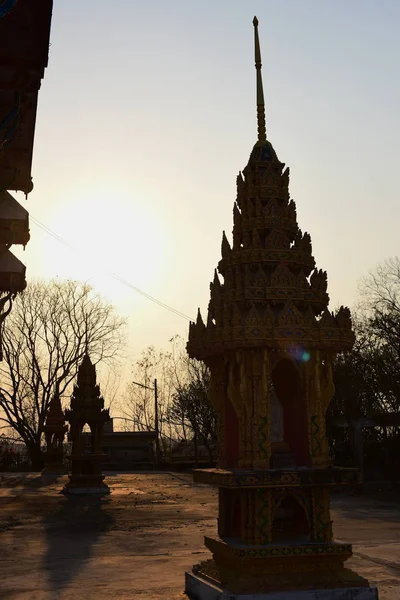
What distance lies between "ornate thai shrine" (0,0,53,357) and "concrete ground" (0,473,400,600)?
7756 millimetres

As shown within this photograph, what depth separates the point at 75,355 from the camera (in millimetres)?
47594

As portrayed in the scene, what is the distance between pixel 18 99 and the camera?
15.9 m

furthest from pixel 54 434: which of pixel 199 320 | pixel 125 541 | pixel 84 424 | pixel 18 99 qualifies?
pixel 199 320

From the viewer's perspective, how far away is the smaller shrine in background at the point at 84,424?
28.5m

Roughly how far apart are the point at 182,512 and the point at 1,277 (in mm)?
10318

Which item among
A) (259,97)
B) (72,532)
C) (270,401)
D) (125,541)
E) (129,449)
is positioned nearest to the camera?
(270,401)

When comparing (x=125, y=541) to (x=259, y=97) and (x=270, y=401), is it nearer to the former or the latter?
(x=270, y=401)

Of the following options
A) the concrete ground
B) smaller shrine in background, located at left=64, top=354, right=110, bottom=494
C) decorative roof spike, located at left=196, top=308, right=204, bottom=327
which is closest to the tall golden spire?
decorative roof spike, located at left=196, top=308, right=204, bottom=327

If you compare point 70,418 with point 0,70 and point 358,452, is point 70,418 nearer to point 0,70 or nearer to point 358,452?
point 358,452

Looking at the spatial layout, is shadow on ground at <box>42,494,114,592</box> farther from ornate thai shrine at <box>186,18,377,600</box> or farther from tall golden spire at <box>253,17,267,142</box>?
tall golden spire at <box>253,17,267,142</box>

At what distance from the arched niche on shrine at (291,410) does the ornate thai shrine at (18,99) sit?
7015 mm

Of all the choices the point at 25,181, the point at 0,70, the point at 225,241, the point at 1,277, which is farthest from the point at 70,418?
the point at 225,241

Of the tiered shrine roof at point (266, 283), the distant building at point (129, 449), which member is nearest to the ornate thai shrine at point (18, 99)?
the tiered shrine roof at point (266, 283)

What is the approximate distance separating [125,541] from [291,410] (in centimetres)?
680
